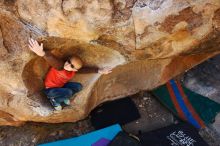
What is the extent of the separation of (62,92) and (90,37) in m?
0.67

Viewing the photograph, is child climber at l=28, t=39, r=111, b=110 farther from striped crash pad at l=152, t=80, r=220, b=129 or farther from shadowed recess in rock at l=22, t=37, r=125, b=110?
striped crash pad at l=152, t=80, r=220, b=129

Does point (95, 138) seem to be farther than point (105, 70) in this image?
Yes

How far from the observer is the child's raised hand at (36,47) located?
10.6ft

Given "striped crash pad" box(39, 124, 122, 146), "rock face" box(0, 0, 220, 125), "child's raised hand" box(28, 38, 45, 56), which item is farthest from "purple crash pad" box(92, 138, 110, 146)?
"child's raised hand" box(28, 38, 45, 56)

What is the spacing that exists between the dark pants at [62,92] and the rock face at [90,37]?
7 centimetres

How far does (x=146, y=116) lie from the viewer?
456cm

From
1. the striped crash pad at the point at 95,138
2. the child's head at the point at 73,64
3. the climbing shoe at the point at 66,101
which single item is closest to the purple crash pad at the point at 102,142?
the striped crash pad at the point at 95,138

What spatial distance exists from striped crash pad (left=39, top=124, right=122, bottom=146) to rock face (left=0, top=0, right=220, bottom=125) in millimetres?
303

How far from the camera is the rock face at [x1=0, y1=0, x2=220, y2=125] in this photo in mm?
3070

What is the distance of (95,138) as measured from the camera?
419cm

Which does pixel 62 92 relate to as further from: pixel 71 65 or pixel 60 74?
pixel 71 65

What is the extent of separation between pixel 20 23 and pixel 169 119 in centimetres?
205

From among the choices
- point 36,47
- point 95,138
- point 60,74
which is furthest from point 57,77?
point 95,138

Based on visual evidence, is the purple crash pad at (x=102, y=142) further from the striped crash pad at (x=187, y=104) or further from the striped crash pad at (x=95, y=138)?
the striped crash pad at (x=187, y=104)
